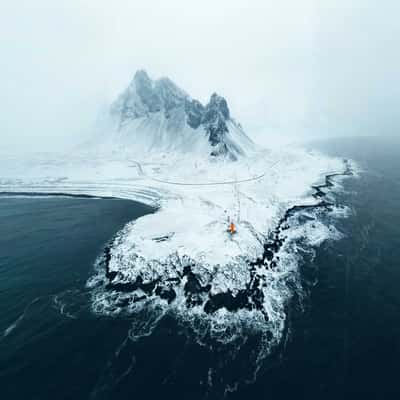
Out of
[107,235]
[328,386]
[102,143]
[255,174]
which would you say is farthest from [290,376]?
[102,143]

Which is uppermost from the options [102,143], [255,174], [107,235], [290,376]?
[102,143]

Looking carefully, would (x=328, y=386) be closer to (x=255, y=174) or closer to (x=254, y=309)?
(x=254, y=309)

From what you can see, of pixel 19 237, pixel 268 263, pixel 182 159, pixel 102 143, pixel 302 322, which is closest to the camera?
pixel 302 322

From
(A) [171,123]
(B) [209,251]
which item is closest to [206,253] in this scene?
(B) [209,251]

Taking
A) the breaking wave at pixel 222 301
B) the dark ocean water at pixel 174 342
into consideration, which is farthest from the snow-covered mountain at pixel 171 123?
the dark ocean water at pixel 174 342

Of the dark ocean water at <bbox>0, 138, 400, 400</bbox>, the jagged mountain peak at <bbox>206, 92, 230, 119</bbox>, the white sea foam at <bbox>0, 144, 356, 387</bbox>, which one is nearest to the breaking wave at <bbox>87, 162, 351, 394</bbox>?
the white sea foam at <bbox>0, 144, 356, 387</bbox>

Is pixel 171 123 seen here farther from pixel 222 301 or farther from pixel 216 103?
pixel 222 301
